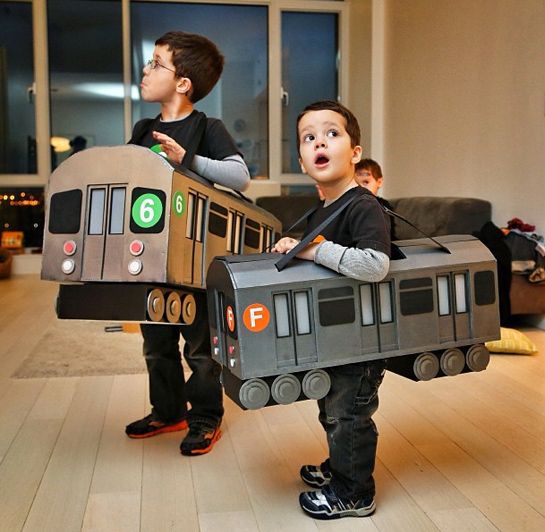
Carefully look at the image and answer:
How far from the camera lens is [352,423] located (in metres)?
1.56

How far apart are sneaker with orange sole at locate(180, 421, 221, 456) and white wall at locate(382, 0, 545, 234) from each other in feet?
7.85

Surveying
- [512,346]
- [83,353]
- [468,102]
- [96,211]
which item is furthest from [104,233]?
[468,102]

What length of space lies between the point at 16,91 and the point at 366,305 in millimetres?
5955

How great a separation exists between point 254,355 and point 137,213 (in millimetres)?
445

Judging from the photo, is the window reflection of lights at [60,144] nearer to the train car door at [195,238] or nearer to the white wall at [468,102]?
the white wall at [468,102]

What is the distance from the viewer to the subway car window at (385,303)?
1.51 meters

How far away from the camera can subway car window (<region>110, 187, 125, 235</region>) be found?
1654 millimetres

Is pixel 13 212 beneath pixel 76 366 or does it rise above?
above

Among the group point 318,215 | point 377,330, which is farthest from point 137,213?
point 377,330

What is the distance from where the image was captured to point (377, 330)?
4.95 feet

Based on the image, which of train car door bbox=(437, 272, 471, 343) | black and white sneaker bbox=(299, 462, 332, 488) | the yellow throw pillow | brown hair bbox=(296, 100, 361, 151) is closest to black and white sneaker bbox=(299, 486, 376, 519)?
black and white sneaker bbox=(299, 462, 332, 488)

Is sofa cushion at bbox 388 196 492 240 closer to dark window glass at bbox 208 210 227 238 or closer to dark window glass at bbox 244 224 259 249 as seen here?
dark window glass at bbox 244 224 259 249

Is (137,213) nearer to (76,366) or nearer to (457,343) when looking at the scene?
(457,343)

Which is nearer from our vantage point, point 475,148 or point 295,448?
point 295,448
